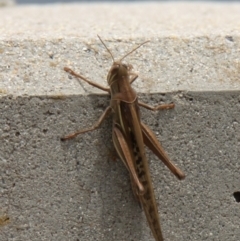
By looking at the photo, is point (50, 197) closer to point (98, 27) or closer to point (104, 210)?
point (104, 210)

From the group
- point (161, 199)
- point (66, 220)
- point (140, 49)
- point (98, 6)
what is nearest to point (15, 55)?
point (140, 49)

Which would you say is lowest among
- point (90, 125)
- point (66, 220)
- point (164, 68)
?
point (66, 220)

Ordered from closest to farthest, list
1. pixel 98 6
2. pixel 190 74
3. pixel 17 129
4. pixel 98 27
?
pixel 17 129
pixel 190 74
pixel 98 27
pixel 98 6

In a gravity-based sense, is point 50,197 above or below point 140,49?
below

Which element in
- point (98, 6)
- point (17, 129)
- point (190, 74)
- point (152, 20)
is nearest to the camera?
point (17, 129)
